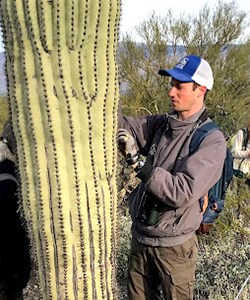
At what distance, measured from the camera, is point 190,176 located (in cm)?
279

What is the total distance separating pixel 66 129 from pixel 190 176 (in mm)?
1026

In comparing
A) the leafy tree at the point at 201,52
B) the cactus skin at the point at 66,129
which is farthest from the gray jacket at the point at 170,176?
the leafy tree at the point at 201,52

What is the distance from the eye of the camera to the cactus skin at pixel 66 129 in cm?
188

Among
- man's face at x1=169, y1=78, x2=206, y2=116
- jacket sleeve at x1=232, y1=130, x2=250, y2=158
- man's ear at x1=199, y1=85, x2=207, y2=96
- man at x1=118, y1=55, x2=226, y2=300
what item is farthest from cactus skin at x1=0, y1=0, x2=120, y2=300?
jacket sleeve at x1=232, y1=130, x2=250, y2=158

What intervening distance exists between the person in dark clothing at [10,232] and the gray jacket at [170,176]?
816 mm

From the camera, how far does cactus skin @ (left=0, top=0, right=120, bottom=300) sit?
1.88m

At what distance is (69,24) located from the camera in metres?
1.86

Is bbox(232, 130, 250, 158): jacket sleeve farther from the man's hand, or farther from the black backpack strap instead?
the man's hand

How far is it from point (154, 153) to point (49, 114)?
1.34m

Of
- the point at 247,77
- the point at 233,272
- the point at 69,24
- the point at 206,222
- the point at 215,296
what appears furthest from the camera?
the point at 247,77

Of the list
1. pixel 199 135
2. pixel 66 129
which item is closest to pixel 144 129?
pixel 199 135

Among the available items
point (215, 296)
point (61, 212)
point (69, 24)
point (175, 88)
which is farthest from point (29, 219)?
point (215, 296)

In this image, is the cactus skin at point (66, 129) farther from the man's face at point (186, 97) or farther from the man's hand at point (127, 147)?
the man's face at point (186, 97)

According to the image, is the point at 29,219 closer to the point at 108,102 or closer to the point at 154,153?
the point at 108,102
